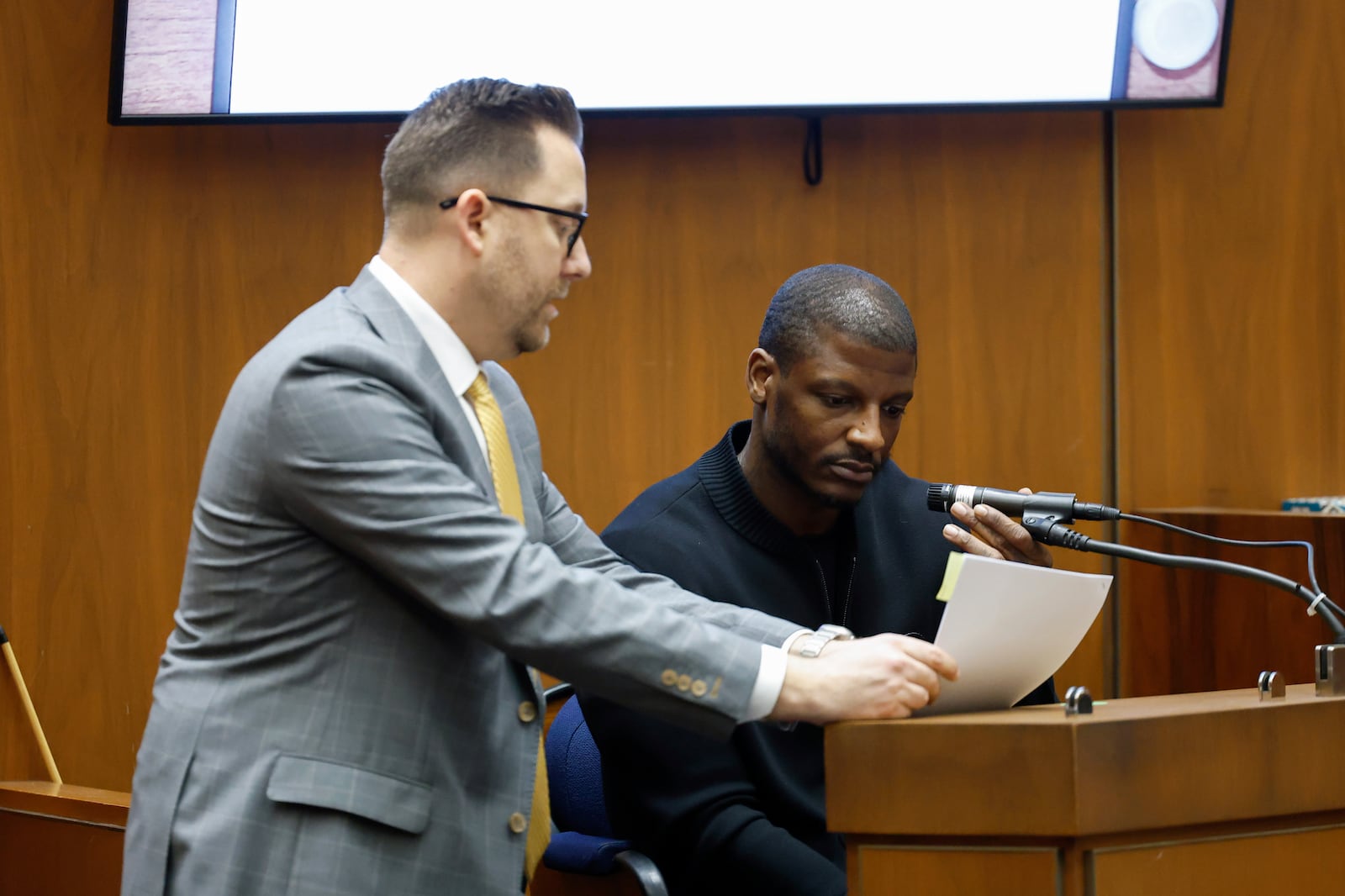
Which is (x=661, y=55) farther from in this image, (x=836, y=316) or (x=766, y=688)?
(x=766, y=688)

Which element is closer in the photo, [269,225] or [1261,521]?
[1261,521]

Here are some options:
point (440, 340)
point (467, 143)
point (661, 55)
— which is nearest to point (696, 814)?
point (440, 340)

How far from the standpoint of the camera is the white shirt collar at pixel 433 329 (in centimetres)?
158

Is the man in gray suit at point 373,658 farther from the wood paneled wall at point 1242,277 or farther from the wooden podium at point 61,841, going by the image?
the wood paneled wall at point 1242,277

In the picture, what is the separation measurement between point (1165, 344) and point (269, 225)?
2214mm

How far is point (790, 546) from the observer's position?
2164 millimetres

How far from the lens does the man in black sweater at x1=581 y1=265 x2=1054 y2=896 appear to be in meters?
1.86

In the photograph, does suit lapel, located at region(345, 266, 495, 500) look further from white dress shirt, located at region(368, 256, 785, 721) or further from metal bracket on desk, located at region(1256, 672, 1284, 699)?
metal bracket on desk, located at region(1256, 672, 1284, 699)

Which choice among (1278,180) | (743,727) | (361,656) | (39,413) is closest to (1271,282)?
(1278,180)

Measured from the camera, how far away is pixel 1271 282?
10.9 ft

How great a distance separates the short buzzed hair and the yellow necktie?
0.66 m

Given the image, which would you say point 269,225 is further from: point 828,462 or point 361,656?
point 361,656

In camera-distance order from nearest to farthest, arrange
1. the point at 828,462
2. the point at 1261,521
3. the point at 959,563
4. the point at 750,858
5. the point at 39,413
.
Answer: the point at 959,563
the point at 750,858
the point at 828,462
the point at 1261,521
the point at 39,413

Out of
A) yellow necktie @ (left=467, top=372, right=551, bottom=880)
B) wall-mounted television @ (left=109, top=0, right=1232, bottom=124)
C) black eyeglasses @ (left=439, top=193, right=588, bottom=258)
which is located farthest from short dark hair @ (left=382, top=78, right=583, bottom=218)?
wall-mounted television @ (left=109, top=0, right=1232, bottom=124)
